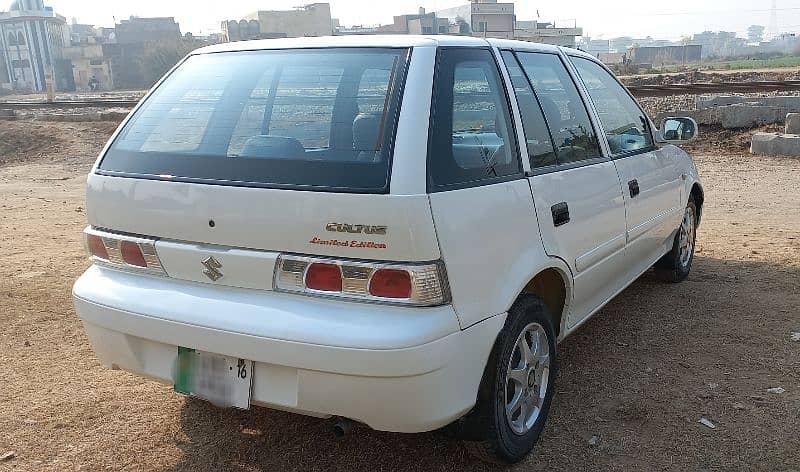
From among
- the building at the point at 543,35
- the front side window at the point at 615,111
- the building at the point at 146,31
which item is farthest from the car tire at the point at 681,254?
the building at the point at 146,31

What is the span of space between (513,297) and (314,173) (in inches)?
36.0

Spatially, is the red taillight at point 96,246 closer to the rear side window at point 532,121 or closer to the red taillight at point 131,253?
the red taillight at point 131,253

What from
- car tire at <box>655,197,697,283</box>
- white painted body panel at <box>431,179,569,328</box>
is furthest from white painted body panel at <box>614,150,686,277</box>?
white painted body panel at <box>431,179,569,328</box>

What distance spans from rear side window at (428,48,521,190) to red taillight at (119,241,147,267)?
1.23m

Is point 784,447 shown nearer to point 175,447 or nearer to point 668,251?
point 668,251

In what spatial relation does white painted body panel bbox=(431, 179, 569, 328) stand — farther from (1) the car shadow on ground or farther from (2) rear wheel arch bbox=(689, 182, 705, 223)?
(2) rear wheel arch bbox=(689, 182, 705, 223)

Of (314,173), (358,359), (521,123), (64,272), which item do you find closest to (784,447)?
(521,123)

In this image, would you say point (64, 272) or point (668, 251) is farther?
point (64, 272)

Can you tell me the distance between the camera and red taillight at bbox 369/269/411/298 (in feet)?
7.75

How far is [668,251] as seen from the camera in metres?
5.14

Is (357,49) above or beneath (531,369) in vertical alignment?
above

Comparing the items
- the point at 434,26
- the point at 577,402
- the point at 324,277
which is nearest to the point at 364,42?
the point at 324,277

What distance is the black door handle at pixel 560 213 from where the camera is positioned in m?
3.12

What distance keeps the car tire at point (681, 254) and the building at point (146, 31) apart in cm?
7845
